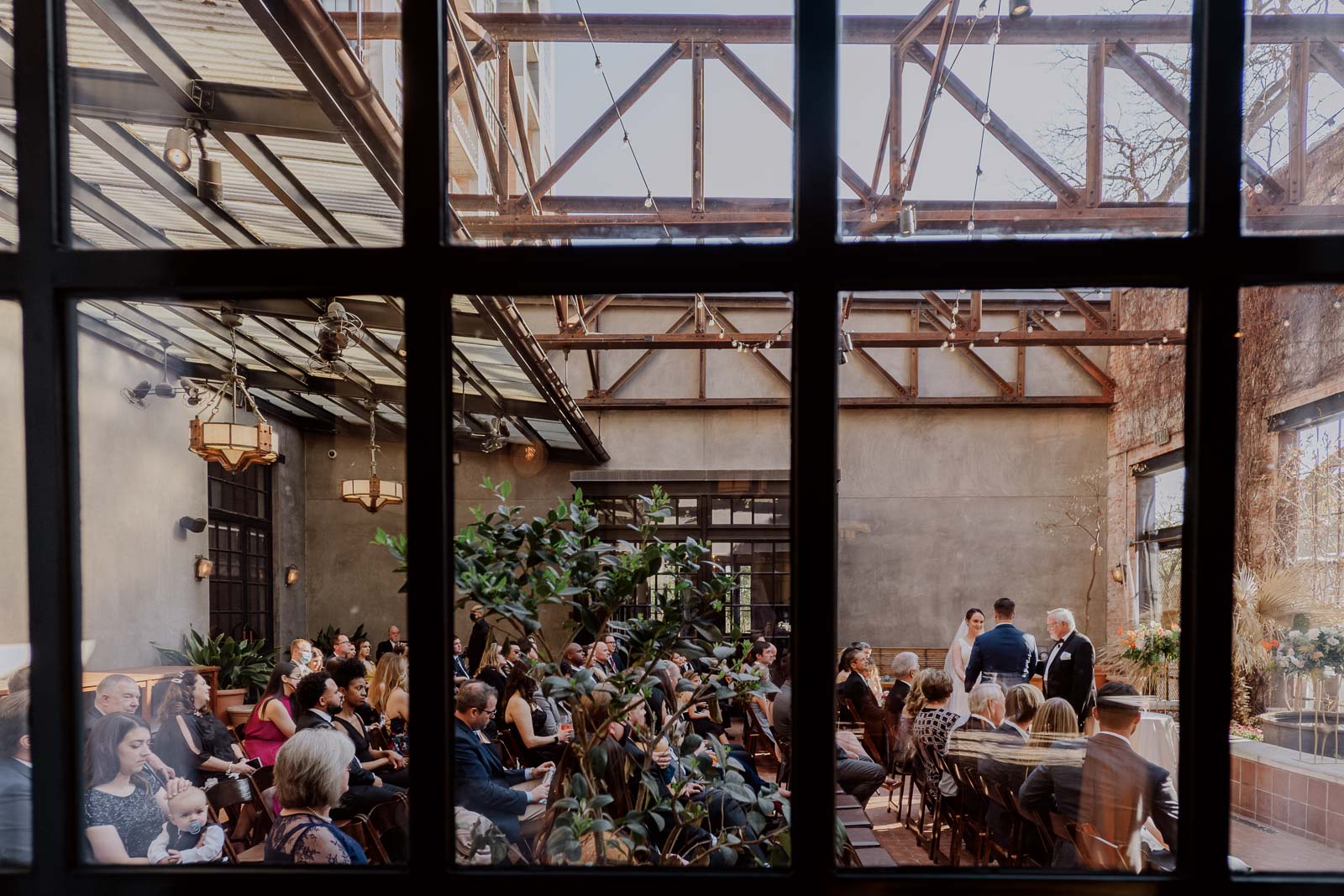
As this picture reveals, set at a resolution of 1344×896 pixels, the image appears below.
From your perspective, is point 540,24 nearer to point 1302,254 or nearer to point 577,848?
point 1302,254

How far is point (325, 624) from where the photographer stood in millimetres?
9602

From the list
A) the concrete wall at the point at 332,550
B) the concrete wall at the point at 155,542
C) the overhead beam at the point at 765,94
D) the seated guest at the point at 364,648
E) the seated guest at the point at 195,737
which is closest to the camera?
the overhead beam at the point at 765,94

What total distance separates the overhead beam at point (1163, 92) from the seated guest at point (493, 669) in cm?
203

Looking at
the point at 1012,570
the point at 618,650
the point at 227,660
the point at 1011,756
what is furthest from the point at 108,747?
the point at 1012,570

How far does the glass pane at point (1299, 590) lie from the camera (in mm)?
2648

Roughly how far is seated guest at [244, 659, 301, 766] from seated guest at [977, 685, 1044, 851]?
3.58m

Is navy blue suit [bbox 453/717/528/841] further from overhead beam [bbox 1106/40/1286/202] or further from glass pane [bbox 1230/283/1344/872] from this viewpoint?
glass pane [bbox 1230/283/1344/872]

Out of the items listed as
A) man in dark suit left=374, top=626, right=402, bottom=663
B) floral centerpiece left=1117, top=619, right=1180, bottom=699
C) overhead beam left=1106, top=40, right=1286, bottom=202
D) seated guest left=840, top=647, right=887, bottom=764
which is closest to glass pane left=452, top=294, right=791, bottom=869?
man in dark suit left=374, top=626, right=402, bottom=663

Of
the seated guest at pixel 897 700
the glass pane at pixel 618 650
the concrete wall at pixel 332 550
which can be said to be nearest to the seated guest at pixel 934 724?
the seated guest at pixel 897 700

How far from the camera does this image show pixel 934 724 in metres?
4.73

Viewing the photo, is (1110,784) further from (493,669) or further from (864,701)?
(864,701)

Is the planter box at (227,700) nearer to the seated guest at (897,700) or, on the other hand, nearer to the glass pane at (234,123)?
the glass pane at (234,123)

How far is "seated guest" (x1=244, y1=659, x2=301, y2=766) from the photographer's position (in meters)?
4.59

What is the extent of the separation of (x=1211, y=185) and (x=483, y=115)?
1743 mm
